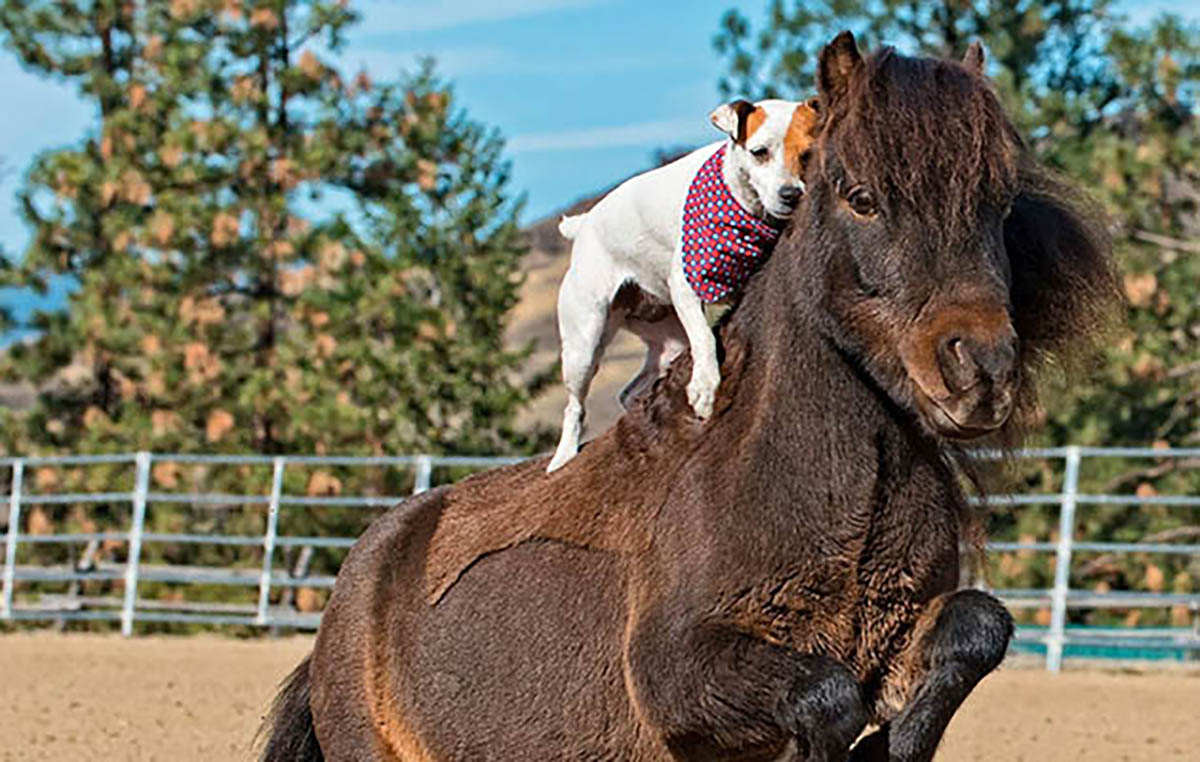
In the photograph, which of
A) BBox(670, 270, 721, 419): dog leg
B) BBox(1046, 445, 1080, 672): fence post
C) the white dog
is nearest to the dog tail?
the white dog

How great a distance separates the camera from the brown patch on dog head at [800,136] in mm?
4117

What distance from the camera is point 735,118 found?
4.20 metres

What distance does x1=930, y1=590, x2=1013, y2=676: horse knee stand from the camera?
3.82 meters

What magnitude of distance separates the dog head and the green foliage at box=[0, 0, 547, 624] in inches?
629

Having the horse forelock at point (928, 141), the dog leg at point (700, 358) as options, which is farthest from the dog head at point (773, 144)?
the dog leg at point (700, 358)

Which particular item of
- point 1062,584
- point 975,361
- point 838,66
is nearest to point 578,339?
point 838,66

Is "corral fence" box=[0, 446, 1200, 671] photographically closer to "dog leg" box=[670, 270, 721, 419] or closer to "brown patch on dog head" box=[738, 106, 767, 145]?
"dog leg" box=[670, 270, 721, 419]

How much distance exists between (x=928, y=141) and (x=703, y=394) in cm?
81

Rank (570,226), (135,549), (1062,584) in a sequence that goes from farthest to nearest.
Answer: (135,549) → (1062,584) → (570,226)

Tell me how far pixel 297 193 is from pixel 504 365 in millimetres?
4035

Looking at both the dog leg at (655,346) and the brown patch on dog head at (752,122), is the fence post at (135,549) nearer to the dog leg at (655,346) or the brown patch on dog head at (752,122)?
the dog leg at (655,346)

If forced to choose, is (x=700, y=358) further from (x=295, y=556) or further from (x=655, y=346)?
(x=295, y=556)

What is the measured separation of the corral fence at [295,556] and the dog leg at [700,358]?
26.1 feet

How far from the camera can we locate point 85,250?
23.9 metres
